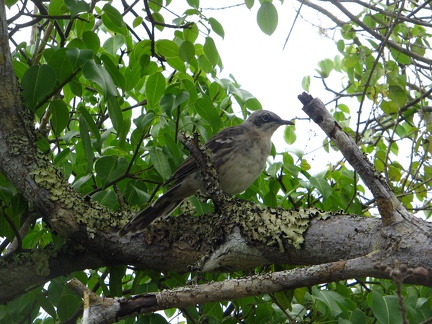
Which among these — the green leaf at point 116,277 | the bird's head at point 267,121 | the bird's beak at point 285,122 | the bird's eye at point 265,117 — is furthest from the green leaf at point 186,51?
the bird's eye at point 265,117

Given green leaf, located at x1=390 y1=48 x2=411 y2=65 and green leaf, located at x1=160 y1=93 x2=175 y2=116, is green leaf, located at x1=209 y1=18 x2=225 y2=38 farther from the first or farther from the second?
green leaf, located at x1=390 y1=48 x2=411 y2=65

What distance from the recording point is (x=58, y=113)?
169 inches

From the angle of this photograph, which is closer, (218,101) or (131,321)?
(131,321)

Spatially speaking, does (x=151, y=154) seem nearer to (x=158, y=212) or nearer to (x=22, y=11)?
(x=158, y=212)

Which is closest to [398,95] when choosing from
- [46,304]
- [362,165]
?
[362,165]

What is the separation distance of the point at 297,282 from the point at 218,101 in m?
2.62

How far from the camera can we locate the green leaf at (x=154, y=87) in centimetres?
461

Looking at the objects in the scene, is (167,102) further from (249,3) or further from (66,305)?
(66,305)

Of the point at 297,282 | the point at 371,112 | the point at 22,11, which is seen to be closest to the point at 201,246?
the point at 297,282

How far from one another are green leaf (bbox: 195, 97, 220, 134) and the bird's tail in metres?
0.84

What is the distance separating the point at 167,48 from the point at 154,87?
39 centimetres

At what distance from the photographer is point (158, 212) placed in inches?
196

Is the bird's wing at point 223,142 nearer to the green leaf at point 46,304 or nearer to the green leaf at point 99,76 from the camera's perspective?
the green leaf at point 46,304

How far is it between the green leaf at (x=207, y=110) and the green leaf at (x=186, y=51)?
0.33m
